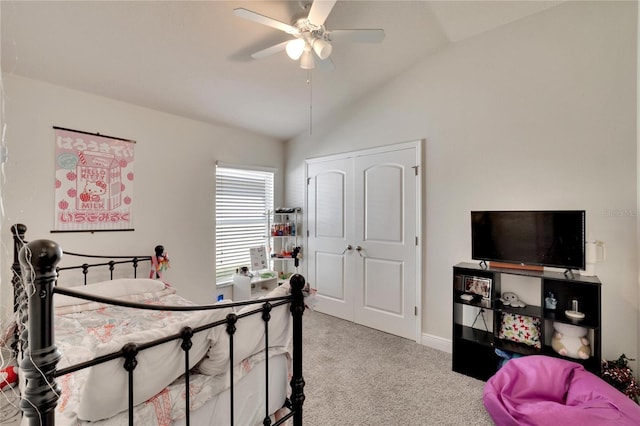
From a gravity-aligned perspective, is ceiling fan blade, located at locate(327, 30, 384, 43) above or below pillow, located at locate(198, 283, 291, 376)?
above

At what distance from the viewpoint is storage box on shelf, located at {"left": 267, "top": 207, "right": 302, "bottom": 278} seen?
412 centimetres

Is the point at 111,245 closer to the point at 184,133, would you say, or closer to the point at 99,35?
the point at 184,133

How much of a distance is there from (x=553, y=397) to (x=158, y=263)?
3328 mm

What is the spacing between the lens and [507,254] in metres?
2.41

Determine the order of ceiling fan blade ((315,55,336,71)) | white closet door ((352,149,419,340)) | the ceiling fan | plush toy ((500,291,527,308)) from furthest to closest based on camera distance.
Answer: white closet door ((352,149,419,340)) < plush toy ((500,291,527,308)) < ceiling fan blade ((315,55,336,71)) < the ceiling fan

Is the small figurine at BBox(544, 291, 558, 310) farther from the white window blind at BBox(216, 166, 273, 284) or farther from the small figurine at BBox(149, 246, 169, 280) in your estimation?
the small figurine at BBox(149, 246, 169, 280)

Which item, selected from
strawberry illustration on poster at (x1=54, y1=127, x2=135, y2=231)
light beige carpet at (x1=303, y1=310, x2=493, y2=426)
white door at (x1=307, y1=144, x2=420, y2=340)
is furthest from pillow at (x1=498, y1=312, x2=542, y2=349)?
strawberry illustration on poster at (x1=54, y1=127, x2=135, y2=231)

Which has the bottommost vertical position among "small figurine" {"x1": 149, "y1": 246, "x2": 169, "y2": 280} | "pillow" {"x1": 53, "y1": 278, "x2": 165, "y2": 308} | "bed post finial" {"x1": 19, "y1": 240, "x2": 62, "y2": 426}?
"pillow" {"x1": 53, "y1": 278, "x2": 165, "y2": 308}

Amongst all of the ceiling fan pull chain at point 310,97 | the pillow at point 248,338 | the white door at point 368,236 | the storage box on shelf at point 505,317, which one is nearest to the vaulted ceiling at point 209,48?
the ceiling fan pull chain at point 310,97

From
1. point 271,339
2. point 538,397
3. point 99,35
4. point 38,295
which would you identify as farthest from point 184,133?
point 538,397

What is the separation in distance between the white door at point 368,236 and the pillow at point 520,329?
2.71ft

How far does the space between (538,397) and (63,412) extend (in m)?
2.52

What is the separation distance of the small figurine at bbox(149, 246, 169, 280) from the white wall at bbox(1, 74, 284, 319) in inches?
4.7

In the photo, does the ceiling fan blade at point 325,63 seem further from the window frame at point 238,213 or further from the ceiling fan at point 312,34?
the window frame at point 238,213
